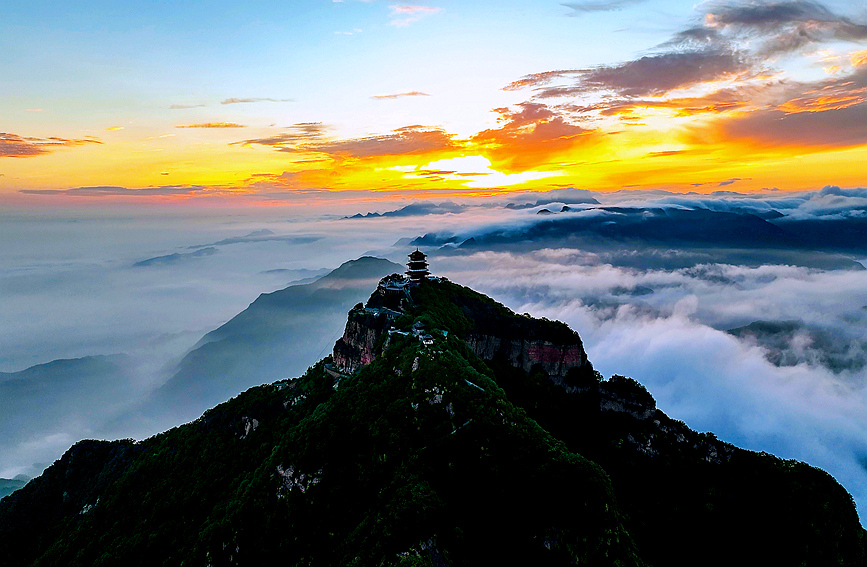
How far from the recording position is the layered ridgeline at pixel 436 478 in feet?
110

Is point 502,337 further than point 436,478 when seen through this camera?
Yes

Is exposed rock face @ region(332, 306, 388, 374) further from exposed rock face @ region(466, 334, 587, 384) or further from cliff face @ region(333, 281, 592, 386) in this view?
exposed rock face @ region(466, 334, 587, 384)

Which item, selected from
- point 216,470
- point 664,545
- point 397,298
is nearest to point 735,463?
point 664,545

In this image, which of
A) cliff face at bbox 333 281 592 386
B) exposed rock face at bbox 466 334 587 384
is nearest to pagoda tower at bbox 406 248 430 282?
cliff face at bbox 333 281 592 386

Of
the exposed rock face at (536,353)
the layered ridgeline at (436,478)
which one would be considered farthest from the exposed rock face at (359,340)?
the exposed rock face at (536,353)

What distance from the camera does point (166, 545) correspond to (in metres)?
52.2

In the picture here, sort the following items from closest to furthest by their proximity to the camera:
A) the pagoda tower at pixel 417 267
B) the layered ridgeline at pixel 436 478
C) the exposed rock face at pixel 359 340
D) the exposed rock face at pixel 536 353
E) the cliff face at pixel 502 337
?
the layered ridgeline at pixel 436 478
the exposed rock face at pixel 359 340
the cliff face at pixel 502 337
the exposed rock face at pixel 536 353
the pagoda tower at pixel 417 267

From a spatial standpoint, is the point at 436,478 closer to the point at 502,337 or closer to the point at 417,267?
the point at 502,337

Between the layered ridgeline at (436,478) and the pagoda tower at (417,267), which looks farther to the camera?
the pagoda tower at (417,267)

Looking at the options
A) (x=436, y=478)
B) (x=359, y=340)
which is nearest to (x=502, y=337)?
(x=359, y=340)

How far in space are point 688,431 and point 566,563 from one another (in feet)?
137

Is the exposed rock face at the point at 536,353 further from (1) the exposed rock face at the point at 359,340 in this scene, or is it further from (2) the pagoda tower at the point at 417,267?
(2) the pagoda tower at the point at 417,267

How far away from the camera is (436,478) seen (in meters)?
36.8

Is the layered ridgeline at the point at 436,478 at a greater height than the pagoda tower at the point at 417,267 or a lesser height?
lesser
